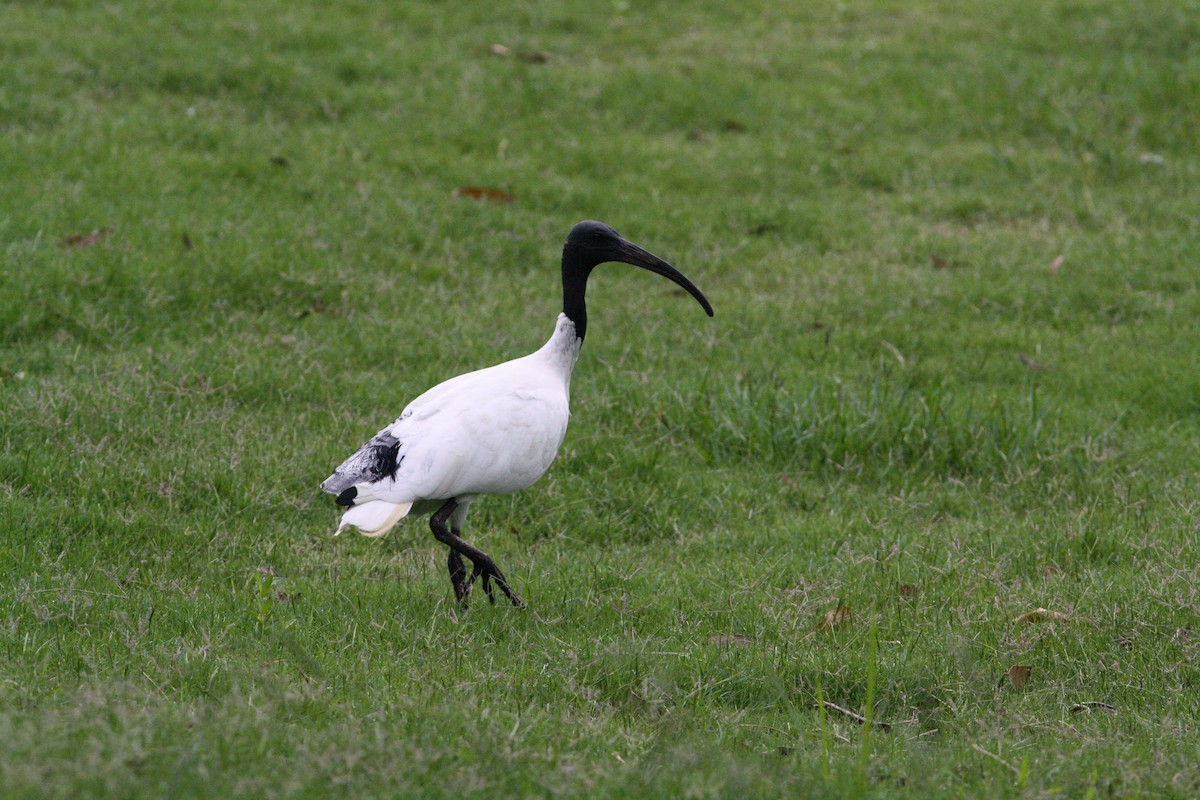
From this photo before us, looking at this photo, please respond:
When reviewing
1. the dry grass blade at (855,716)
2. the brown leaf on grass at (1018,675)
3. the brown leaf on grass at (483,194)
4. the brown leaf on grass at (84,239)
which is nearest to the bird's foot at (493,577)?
the dry grass blade at (855,716)

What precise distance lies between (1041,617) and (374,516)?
2317mm

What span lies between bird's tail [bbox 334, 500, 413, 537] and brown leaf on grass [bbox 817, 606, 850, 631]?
4.85ft

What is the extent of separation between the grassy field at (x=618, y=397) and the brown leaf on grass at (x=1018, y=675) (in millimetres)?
17

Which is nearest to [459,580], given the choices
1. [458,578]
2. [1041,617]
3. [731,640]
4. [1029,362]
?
[458,578]

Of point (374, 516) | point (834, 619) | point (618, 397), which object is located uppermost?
point (374, 516)

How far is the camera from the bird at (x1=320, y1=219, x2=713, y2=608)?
454 centimetres

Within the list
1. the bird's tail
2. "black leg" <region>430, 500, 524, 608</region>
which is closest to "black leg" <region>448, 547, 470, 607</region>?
"black leg" <region>430, 500, 524, 608</region>

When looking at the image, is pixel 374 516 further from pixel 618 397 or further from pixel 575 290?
pixel 618 397

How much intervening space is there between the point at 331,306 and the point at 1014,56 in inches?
282

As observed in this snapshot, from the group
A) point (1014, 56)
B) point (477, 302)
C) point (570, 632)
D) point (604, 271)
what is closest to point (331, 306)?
point (477, 302)

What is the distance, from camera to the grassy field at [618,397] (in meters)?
3.66

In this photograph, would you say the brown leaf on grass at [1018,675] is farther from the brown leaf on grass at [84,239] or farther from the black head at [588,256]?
the brown leaf on grass at [84,239]

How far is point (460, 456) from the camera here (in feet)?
15.2

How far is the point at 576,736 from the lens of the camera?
3580mm
